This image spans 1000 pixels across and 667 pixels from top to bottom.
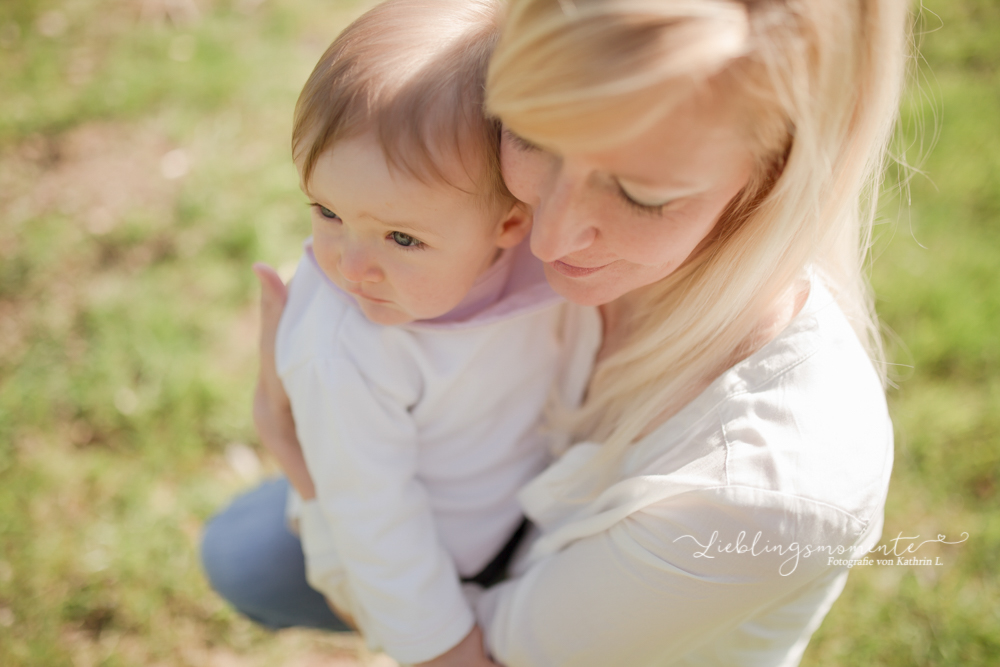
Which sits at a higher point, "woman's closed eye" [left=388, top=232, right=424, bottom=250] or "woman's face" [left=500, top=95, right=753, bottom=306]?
"woman's face" [left=500, top=95, right=753, bottom=306]

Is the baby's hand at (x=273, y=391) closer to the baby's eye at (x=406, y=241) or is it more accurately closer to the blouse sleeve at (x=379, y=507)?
the blouse sleeve at (x=379, y=507)

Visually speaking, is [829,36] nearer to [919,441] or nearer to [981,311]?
[919,441]

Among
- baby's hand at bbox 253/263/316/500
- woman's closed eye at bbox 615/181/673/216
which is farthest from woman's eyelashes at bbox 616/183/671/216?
baby's hand at bbox 253/263/316/500

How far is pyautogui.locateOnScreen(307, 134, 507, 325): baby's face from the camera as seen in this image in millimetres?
1170

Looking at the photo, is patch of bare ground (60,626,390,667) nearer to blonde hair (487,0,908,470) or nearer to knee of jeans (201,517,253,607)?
knee of jeans (201,517,253,607)

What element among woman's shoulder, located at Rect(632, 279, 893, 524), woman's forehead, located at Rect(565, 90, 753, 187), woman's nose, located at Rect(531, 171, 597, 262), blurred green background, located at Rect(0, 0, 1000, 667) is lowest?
blurred green background, located at Rect(0, 0, 1000, 667)

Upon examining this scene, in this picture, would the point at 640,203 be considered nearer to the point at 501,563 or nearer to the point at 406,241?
the point at 406,241

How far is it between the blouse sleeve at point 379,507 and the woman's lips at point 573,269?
0.47m

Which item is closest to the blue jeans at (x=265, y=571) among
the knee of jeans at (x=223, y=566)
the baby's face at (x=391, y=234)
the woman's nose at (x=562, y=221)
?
the knee of jeans at (x=223, y=566)

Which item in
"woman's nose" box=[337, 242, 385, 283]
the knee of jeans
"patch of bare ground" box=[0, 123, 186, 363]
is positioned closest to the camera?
"woman's nose" box=[337, 242, 385, 283]

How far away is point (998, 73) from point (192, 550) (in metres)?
5.31

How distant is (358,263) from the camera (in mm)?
1258

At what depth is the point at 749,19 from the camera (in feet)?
2.96

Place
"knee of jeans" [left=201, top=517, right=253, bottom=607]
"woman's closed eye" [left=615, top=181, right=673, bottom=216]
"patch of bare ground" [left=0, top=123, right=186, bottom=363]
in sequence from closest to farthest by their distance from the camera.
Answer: "woman's closed eye" [left=615, top=181, right=673, bottom=216], "knee of jeans" [left=201, top=517, right=253, bottom=607], "patch of bare ground" [left=0, top=123, right=186, bottom=363]
